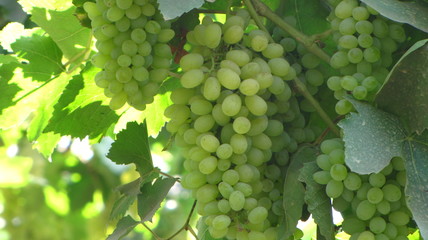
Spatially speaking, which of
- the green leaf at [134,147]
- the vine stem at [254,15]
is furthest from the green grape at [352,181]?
the green leaf at [134,147]

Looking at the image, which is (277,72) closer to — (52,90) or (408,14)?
(408,14)

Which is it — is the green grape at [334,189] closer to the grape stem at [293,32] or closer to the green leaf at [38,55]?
the grape stem at [293,32]

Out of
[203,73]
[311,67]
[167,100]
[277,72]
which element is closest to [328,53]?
[311,67]

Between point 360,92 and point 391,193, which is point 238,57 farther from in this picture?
point 391,193

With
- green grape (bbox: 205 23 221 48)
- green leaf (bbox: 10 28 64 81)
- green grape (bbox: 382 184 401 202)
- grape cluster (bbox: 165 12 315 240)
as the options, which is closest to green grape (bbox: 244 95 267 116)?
grape cluster (bbox: 165 12 315 240)

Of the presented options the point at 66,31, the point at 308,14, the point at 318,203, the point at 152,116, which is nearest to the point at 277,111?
the point at 318,203

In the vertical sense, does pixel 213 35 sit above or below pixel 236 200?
above
